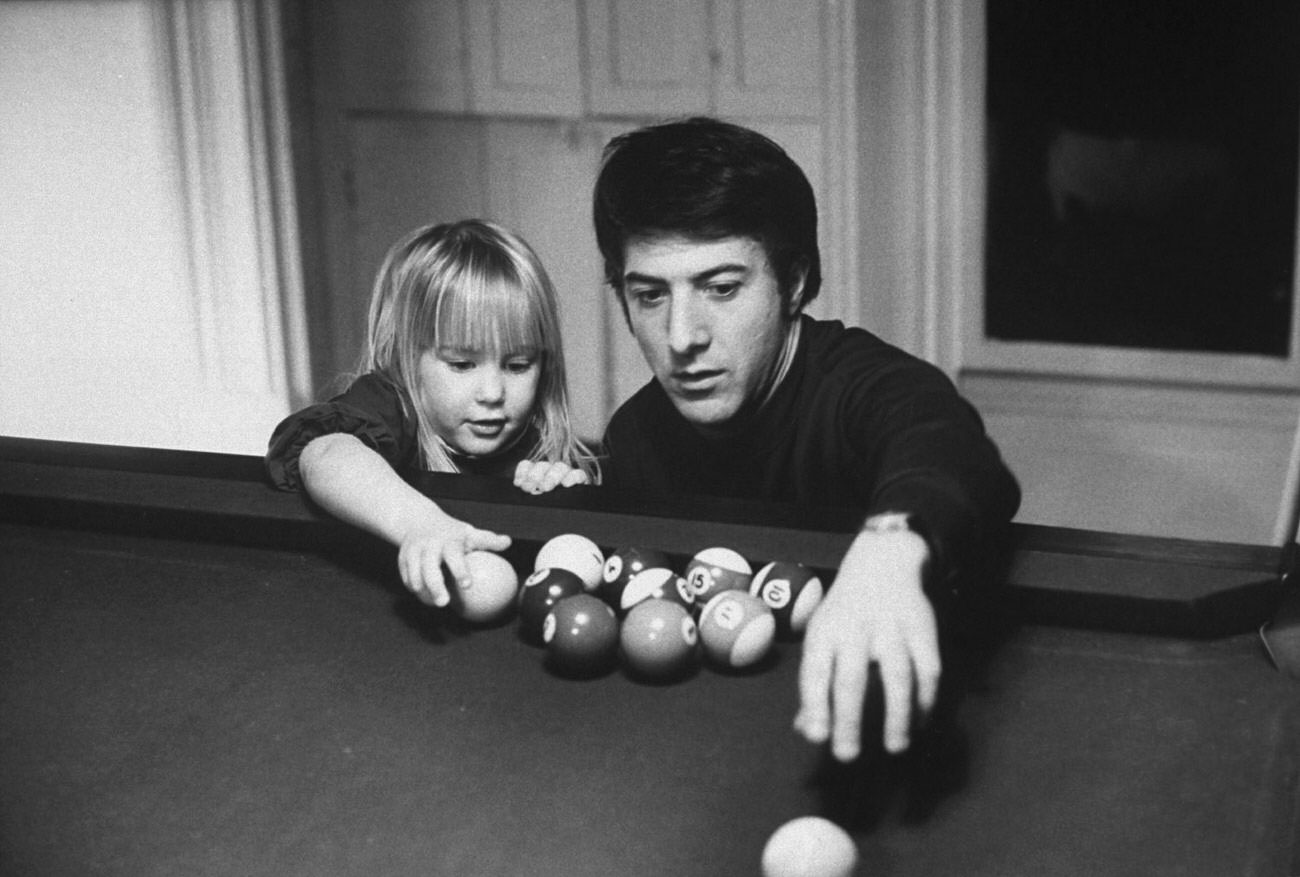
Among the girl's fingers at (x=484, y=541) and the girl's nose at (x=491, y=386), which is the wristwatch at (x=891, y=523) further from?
the girl's nose at (x=491, y=386)

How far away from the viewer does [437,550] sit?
151 centimetres

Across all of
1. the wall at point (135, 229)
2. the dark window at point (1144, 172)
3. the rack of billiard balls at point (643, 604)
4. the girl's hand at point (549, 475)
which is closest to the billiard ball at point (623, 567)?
the rack of billiard balls at point (643, 604)

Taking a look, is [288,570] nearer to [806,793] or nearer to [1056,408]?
[806,793]

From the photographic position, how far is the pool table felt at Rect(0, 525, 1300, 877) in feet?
3.52

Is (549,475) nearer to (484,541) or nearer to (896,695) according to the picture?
(484,541)

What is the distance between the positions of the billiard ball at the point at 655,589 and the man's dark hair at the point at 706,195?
74 centimetres

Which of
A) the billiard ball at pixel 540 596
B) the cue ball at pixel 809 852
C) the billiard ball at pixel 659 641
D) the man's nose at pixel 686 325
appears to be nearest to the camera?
the cue ball at pixel 809 852

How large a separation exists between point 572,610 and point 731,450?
0.90 meters

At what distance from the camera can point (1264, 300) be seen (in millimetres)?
3547

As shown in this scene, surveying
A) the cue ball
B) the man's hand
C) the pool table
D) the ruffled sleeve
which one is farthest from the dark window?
the cue ball

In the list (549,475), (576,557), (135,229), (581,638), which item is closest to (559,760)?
(581,638)

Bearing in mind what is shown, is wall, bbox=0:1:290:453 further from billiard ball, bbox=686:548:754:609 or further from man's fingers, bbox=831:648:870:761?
man's fingers, bbox=831:648:870:761

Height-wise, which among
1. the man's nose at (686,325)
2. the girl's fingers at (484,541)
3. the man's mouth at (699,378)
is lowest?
the girl's fingers at (484,541)

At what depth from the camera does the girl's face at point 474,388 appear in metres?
2.21
